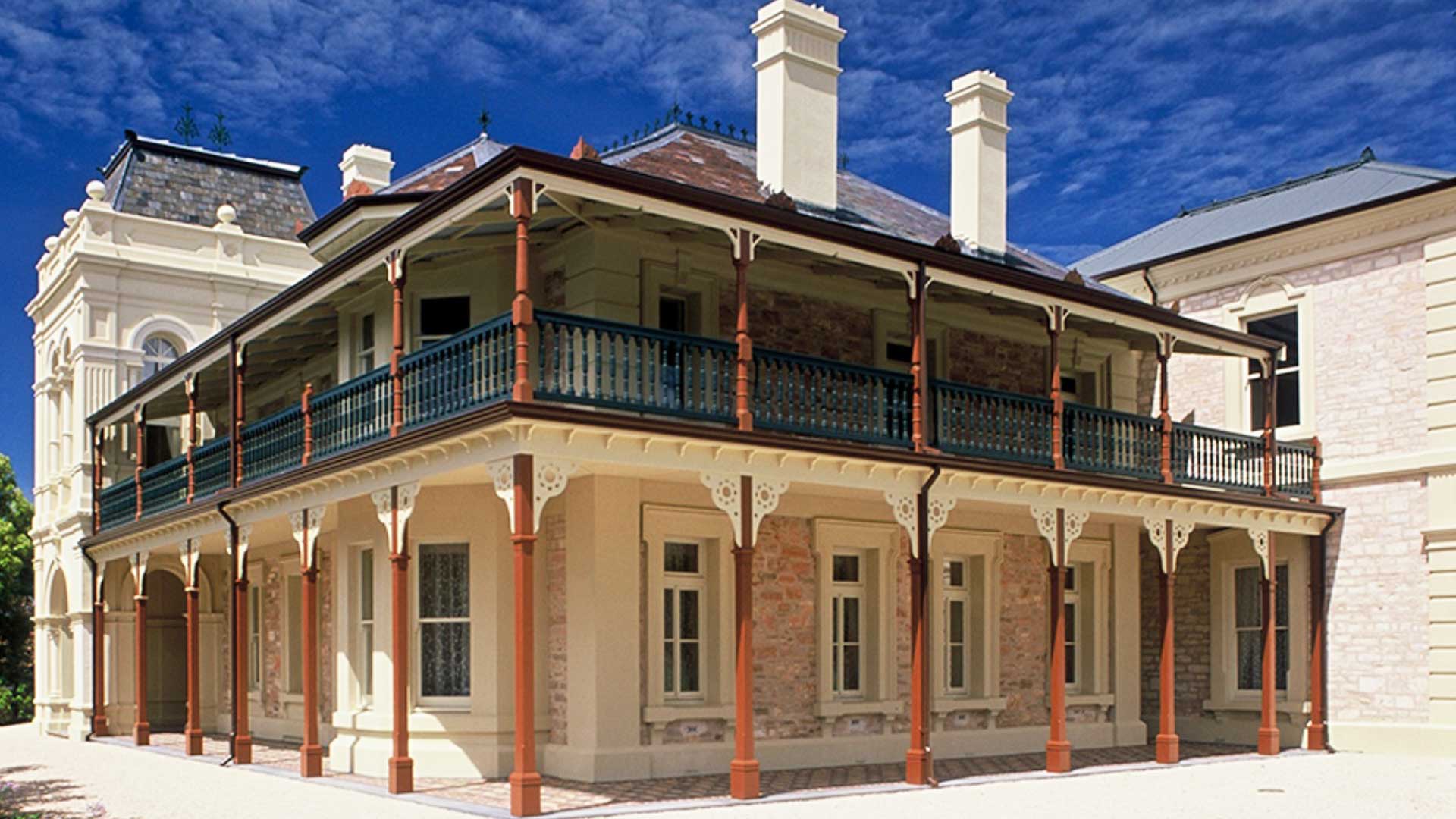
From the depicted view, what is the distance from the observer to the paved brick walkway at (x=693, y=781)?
1216 cm

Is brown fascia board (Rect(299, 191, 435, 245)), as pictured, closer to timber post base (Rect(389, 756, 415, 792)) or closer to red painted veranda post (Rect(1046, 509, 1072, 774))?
timber post base (Rect(389, 756, 415, 792))

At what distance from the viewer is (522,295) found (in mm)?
11508

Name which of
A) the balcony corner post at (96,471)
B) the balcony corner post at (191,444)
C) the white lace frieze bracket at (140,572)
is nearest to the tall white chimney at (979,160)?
the balcony corner post at (191,444)

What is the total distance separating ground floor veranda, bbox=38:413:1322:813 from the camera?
43.2 feet

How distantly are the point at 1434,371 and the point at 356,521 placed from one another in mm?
13199

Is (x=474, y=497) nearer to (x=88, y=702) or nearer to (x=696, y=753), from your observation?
(x=696, y=753)

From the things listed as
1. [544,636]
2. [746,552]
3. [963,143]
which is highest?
[963,143]

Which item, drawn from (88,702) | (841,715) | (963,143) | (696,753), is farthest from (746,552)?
(88,702)

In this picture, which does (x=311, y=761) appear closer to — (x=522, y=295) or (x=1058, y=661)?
(x=522, y=295)

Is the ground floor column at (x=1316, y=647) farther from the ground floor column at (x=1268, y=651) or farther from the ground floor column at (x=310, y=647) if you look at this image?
the ground floor column at (x=310, y=647)

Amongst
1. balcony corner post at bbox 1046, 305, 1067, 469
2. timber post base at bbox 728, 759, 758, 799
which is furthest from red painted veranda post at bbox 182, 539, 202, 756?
balcony corner post at bbox 1046, 305, 1067, 469

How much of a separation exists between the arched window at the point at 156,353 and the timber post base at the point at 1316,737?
62.5 ft

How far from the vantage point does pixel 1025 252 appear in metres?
21.2

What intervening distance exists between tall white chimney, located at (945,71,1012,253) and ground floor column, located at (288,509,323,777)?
9.47 m
